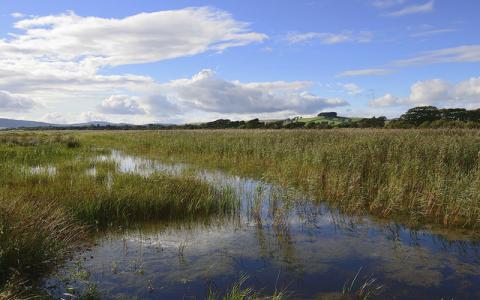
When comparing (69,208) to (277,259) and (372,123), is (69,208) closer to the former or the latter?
(277,259)

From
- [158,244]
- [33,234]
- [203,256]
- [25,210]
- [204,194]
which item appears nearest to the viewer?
[33,234]

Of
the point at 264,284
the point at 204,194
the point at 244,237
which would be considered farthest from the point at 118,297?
the point at 204,194

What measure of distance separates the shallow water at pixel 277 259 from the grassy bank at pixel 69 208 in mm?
418

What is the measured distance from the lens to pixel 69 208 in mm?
7711

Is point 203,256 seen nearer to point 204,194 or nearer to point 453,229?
point 204,194

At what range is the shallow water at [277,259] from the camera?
5.36 m

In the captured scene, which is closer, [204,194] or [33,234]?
[33,234]

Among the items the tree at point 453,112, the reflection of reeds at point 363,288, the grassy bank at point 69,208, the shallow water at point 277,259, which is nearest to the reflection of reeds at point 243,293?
the shallow water at point 277,259

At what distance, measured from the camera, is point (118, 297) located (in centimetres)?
502

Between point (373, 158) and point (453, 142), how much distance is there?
2.91 meters

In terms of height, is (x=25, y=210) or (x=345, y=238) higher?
(x=25, y=210)

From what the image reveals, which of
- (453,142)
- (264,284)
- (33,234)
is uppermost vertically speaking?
(453,142)

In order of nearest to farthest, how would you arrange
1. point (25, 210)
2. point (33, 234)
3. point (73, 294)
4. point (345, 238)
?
point (73, 294)
point (33, 234)
point (25, 210)
point (345, 238)

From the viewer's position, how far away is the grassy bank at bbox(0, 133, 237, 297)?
5.09 meters
